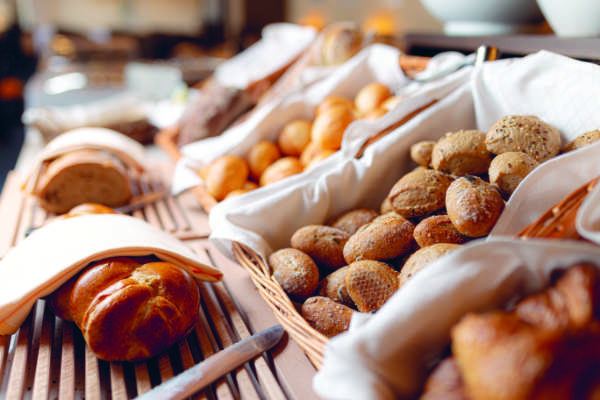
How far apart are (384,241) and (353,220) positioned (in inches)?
6.6

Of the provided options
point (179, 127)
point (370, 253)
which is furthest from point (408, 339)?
point (179, 127)

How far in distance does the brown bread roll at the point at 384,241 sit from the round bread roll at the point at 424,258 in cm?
8

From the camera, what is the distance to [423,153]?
0.84 m

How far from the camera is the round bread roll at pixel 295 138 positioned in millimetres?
1222

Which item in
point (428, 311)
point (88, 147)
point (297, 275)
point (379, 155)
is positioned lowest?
point (428, 311)

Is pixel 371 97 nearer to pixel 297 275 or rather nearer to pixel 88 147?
pixel 297 275

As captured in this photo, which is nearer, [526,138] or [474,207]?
[474,207]

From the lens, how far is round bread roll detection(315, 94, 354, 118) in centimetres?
125

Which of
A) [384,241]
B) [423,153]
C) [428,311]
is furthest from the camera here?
[423,153]

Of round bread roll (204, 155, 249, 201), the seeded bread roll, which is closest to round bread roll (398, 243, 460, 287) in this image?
round bread roll (204, 155, 249, 201)

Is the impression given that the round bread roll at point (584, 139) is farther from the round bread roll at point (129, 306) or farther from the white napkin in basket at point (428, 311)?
the round bread roll at point (129, 306)

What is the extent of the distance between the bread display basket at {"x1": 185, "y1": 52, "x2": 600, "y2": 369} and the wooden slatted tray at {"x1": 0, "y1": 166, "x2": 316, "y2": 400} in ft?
0.18

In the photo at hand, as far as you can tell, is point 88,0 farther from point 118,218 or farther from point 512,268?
point 512,268

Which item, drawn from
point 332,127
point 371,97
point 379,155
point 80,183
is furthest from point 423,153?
point 80,183
